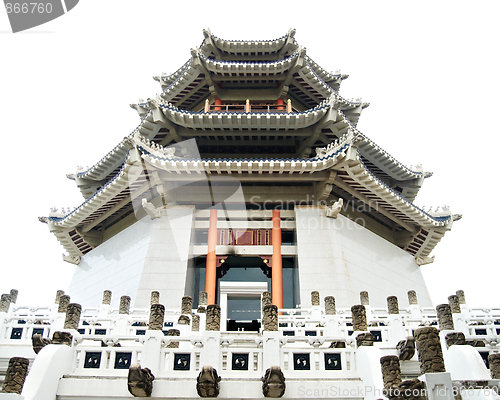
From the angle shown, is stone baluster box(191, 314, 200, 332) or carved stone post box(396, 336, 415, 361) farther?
stone baluster box(191, 314, 200, 332)

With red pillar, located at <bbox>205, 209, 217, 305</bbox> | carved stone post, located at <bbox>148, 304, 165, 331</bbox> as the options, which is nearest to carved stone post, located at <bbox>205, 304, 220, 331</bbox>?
carved stone post, located at <bbox>148, 304, 165, 331</bbox>

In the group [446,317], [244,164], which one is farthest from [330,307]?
[244,164]

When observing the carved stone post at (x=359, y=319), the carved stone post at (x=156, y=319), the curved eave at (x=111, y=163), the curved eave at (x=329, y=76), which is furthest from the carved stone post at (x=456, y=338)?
the curved eave at (x=329, y=76)

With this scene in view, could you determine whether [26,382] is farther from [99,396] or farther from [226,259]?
[226,259]

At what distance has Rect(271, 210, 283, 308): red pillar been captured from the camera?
15812 millimetres

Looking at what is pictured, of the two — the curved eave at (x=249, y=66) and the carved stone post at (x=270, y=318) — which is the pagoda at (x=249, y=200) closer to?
the curved eave at (x=249, y=66)

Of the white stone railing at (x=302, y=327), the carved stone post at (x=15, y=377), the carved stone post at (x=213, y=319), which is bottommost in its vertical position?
the carved stone post at (x=15, y=377)

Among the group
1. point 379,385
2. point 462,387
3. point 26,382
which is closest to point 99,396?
point 26,382

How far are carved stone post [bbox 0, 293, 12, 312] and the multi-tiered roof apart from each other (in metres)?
7.43

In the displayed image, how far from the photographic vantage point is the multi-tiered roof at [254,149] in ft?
56.1

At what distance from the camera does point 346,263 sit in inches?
653

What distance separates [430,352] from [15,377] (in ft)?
20.0

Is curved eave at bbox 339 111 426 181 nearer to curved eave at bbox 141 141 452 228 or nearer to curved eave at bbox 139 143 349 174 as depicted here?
curved eave at bbox 141 141 452 228

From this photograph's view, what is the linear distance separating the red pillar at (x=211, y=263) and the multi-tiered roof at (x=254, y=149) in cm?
192
